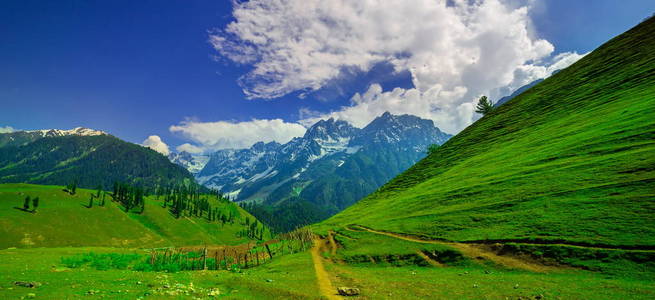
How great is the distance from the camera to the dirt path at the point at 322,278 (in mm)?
24728

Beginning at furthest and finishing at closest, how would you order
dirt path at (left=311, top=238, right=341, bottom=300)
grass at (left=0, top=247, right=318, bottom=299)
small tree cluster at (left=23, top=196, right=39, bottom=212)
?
1. small tree cluster at (left=23, top=196, right=39, bottom=212)
2. dirt path at (left=311, top=238, right=341, bottom=300)
3. grass at (left=0, top=247, right=318, bottom=299)

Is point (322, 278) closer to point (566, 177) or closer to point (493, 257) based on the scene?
point (493, 257)

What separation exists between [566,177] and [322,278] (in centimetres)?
3855

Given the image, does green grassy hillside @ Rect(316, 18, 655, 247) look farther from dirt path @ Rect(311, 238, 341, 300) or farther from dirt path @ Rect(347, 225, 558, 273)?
dirt path @ Rect(311, 238, 341, 300)

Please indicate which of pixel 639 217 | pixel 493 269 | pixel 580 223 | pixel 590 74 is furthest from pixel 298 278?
pixel 590 74

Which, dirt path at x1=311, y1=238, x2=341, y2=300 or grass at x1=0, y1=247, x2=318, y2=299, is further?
dirt path at x1=311, y1=238, x2=341, y2=300

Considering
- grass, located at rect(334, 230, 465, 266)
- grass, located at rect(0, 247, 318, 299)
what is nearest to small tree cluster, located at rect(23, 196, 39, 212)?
grass, located at rect(0, 247, 318, 299)

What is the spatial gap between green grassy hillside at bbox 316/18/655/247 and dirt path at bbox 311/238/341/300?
13.3 meters

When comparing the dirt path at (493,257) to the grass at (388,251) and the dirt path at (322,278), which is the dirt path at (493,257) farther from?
the dirt path at (322,278)

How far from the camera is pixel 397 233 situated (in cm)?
4569

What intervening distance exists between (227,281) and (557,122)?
287 feet

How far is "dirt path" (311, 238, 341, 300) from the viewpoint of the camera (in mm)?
24728

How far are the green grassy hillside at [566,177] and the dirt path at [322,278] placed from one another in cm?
1328

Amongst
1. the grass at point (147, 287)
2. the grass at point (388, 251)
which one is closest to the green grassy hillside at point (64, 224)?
the grass at point (147, 287)
